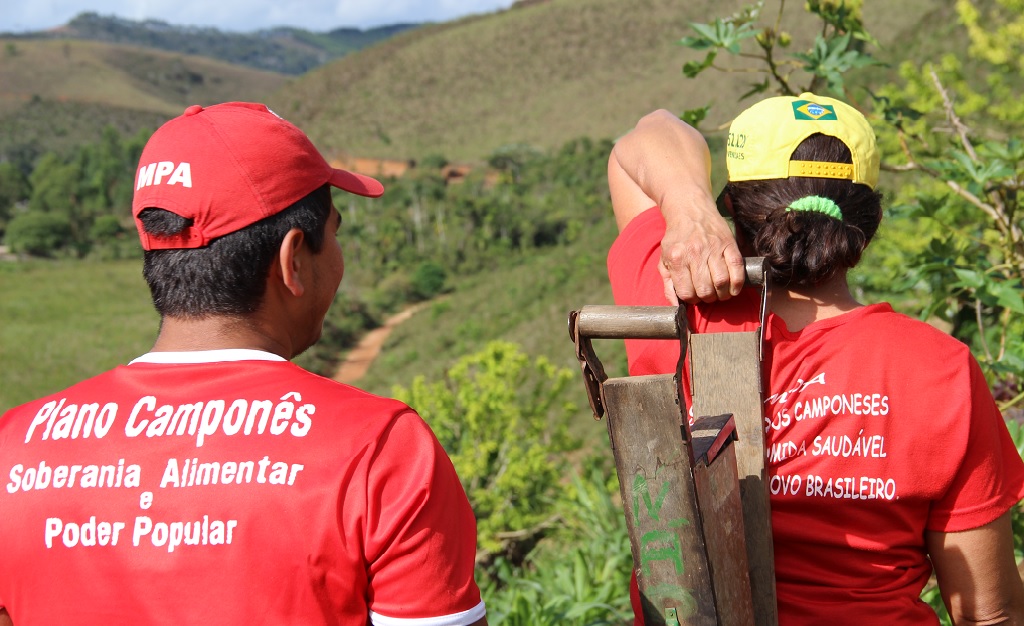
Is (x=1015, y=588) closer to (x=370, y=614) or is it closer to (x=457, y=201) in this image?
(x=370, y=614)

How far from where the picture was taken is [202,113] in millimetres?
1285

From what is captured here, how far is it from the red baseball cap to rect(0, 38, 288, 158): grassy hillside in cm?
7347

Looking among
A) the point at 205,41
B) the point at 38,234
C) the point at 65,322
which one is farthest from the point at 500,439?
the point at 205,41

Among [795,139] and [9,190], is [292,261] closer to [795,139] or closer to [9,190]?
[795,139]

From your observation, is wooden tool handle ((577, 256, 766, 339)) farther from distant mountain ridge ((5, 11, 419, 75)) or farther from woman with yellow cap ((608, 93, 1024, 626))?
distant mountain ridge ((5, 11, 419, 75))


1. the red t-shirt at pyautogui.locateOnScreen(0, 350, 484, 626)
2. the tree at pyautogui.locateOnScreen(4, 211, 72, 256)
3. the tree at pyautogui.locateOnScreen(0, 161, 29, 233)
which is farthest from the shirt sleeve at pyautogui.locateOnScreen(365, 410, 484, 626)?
the tree at pyautogui.locateOnScreen(0, 161, 29, 233)

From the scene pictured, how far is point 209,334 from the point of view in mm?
1217

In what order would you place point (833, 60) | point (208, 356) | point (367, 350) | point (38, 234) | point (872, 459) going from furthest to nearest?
point (38, 234)
point (367, 350)
point (833, 60)
point (872, 459)
point (208, 356)

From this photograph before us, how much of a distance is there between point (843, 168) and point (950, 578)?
63 centimetres

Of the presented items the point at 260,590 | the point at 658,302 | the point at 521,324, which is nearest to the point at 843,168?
the point at 658,302

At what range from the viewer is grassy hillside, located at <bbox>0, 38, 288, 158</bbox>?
72.0m

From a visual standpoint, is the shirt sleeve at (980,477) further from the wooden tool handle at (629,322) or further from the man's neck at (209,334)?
the man's neck at (209,334)

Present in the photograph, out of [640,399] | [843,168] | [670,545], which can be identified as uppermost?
[843,168]

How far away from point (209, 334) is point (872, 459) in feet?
3.06
